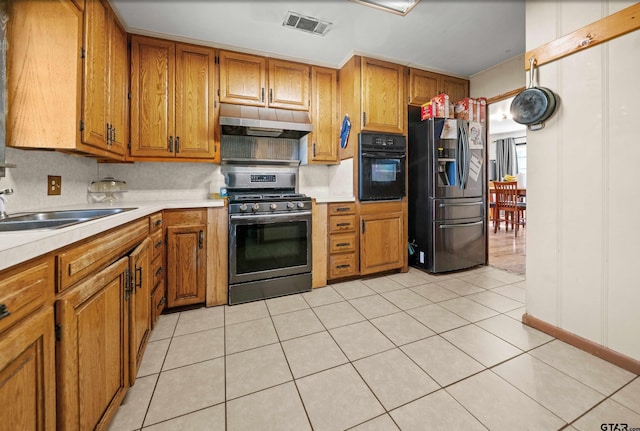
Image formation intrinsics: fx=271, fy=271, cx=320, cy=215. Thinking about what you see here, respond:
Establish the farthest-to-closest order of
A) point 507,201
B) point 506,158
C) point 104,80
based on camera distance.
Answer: point 506,158, point 507,201, point 104,80

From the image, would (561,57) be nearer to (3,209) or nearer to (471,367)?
(471,367)

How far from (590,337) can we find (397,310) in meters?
1.16

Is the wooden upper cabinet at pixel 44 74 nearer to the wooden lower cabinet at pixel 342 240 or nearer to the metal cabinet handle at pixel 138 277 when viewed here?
the metal cabinet handle at pixel 138 277

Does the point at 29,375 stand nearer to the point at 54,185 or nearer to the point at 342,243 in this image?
the point at 54,185

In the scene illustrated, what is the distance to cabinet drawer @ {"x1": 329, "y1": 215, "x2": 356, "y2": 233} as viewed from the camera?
9.28 ft

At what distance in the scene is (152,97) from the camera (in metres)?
2.45

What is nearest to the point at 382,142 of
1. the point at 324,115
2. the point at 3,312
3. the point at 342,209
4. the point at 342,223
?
the point at 324,115

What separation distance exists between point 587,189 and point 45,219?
3100 millimetres

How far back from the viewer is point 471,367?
151cm

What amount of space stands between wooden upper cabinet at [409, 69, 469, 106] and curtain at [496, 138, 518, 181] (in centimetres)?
591

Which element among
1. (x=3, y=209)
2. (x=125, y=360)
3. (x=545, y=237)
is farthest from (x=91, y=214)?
(x=545, y=237)

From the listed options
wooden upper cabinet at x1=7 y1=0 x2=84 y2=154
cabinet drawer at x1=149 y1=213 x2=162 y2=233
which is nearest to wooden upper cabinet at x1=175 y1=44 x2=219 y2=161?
cabinet drawer at x1=149 y1=213 x2=162 y2=233

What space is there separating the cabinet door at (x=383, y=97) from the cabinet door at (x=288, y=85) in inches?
25.6

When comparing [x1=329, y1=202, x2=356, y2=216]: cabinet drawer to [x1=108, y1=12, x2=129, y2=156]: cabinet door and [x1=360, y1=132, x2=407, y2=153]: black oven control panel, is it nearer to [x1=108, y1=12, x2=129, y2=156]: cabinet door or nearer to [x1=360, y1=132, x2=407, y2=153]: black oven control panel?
[x1=360, y1=132, x2=407, y2=153]: black oven control panel
